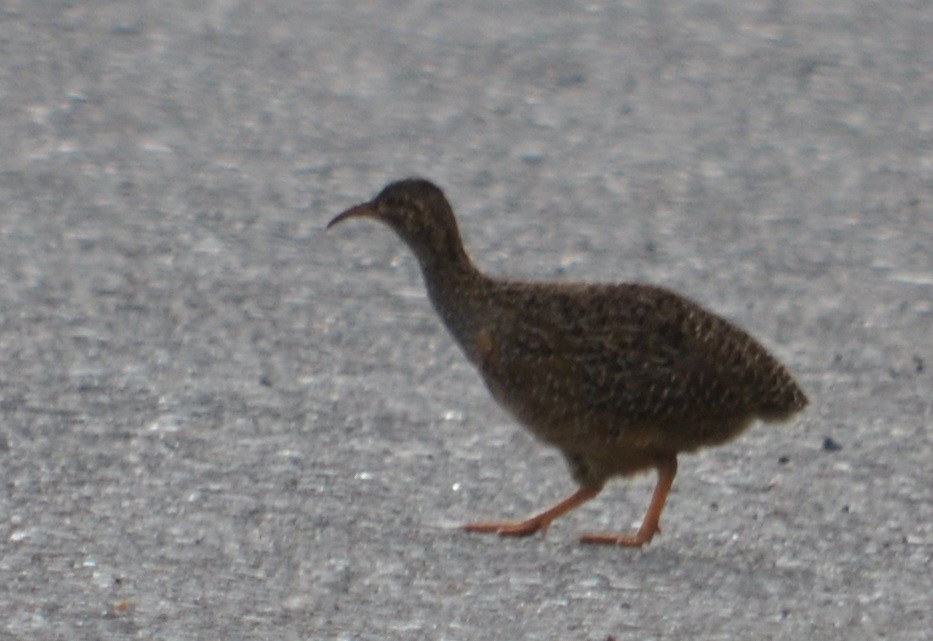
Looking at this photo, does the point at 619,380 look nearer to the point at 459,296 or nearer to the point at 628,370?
the point at 628,370

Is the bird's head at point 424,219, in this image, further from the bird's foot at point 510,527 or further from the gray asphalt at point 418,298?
the bird's foot at point 510,527

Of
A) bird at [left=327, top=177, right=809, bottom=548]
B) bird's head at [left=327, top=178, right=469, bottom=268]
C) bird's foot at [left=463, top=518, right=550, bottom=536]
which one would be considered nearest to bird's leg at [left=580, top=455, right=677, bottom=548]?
bird at [left=327, top=177, right=809, bottom=548]

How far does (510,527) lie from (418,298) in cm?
243

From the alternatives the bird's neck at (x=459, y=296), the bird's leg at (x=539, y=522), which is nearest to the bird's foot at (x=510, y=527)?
the bird's leg at (x=539, y=522)

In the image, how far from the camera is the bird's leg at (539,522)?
5656 millimetres

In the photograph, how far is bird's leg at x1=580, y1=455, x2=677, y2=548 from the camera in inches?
220

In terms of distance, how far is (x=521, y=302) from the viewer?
575 centimetres

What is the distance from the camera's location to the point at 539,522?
569cm

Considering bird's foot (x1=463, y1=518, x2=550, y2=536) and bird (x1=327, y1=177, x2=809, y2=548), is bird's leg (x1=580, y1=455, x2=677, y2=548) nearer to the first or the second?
bird (x1=327, y1=177, x2=809, y2=548)

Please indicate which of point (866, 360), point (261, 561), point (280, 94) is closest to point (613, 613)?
point (261, 561)

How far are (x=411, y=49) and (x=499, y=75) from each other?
0.63 m

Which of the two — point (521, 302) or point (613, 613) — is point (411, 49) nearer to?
point (521, 302)

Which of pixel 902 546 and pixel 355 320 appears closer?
pixel 902 546

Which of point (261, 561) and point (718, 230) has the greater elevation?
point (261, 561)
